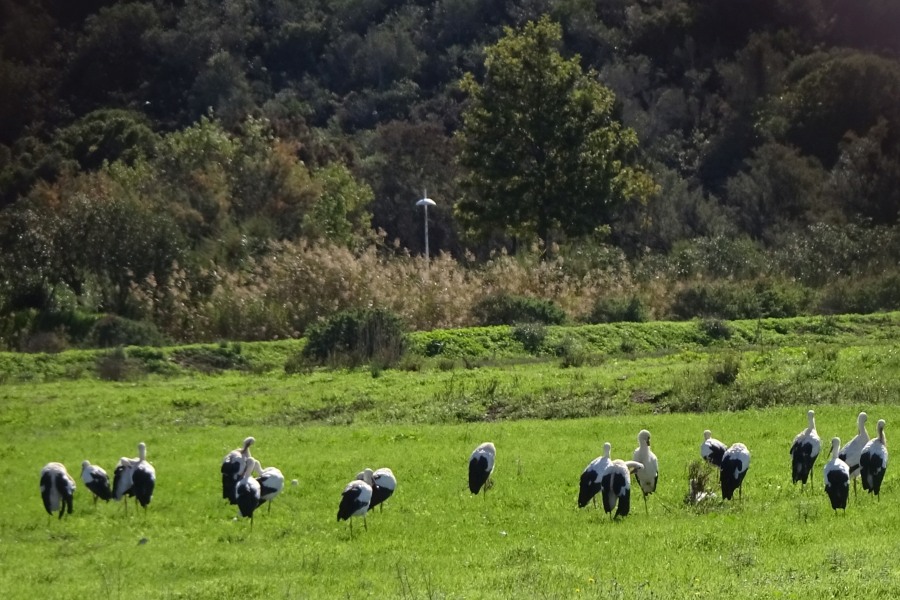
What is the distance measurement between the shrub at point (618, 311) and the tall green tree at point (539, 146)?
28.0 feet

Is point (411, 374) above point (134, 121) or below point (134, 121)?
below

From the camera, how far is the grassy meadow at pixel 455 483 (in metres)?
12.8

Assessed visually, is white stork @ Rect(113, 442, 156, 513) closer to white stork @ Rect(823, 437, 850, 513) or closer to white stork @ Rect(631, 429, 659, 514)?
white stork @ Rect(631, 429, 659, 514)

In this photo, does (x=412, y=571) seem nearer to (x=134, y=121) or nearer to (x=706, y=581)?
(x=706, y=581)

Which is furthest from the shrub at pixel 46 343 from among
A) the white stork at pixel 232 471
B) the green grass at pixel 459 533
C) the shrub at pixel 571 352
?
the white stork at pixel 232 471

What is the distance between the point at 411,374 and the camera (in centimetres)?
2980

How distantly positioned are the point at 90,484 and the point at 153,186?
36.6m

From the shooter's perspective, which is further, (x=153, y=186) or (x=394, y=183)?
(x=394, y=183)

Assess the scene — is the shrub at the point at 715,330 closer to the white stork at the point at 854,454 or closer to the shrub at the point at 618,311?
the shrub at the point at 618,311

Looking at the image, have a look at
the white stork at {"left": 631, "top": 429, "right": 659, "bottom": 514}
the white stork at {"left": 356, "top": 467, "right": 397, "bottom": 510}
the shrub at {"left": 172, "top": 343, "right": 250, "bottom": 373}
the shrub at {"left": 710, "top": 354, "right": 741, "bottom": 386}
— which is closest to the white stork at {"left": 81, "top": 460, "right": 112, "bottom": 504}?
the white stork at {"left": 356, "top": 467, "right": 397, "bottom": 510}

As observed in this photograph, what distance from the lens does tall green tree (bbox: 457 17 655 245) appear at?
46.6 m

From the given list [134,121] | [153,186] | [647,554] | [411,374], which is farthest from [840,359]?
[134,121]

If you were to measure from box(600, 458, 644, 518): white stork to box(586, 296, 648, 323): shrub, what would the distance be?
Result: 22.3 meters

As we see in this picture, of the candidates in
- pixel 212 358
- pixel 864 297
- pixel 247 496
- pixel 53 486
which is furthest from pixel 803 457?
pixel 864 297
